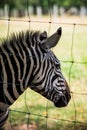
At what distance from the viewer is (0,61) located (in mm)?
4953

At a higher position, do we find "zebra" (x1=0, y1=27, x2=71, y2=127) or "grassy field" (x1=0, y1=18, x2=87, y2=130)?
"zebra" (x1=0, y1=27, x2=71, y2=127)

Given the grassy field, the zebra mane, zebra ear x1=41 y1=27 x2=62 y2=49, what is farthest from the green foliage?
zebra ear x1=41 y1=27 x2=62 y2=49

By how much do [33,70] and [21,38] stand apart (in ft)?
1.17

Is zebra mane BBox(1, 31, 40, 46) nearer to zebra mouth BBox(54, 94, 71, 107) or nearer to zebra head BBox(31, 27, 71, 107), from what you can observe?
zebra head BBox(31, 27, 71, 107)

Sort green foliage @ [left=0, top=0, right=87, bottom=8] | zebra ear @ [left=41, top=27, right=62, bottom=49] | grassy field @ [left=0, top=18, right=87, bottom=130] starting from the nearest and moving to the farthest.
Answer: zebra ear @ [left=41, top=27, right=62, bottom=49] → grassy field @ [left=0, top=18, right=87, bottom=130] → green foliage @ [left=0, top=0, right=87, bottom=8]

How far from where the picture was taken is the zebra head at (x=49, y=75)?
490 cm

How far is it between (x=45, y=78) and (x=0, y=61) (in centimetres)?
47

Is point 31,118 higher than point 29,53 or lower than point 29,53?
lower

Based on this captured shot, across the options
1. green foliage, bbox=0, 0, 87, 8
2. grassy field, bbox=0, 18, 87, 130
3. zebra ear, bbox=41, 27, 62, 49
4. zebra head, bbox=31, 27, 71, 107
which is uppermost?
zebra ear, bbox=41, 27, 62, 49

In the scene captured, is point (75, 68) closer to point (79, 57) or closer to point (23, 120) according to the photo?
point (79, 57)

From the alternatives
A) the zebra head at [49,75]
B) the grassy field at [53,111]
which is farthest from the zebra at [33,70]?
the grassy field at [53,111]

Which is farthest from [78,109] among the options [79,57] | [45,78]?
[79,57]

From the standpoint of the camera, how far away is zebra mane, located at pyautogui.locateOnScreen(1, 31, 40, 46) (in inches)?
195

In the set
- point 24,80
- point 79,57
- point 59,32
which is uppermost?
point 59,32
